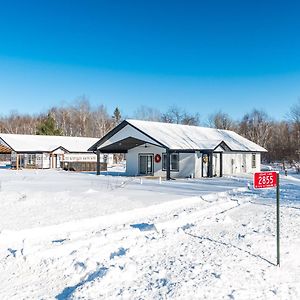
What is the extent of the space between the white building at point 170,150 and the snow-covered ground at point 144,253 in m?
15.5

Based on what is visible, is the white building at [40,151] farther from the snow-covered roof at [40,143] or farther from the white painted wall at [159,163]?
the white painted wall at [159,163]

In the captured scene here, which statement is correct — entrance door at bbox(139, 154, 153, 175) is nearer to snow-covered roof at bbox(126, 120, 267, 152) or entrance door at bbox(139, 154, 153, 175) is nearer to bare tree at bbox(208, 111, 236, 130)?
snow-covered roof at bbox(126, 120, 267, 152)

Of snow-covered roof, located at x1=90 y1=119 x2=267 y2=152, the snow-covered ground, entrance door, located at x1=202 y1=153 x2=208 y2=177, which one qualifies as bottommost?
the snow-covered ground

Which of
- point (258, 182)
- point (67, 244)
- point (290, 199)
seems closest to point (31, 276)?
point (67, 244)

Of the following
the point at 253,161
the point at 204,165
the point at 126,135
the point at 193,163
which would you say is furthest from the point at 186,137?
the point at 253,161

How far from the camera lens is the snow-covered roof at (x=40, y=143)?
44.6 meters

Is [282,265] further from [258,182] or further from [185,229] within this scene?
[185,229]

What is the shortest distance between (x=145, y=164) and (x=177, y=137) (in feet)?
12.5

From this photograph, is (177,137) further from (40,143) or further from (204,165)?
(40,143)

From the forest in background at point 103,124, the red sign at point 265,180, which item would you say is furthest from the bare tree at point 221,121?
the red sign at point 265,180

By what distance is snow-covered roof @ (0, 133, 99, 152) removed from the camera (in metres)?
44.6

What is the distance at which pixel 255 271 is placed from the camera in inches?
234

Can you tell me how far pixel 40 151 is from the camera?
1769 inches

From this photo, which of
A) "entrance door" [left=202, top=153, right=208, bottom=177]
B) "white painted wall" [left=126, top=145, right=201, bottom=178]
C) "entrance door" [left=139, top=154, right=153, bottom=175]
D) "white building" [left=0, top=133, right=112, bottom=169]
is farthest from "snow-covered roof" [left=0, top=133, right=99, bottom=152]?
"entrance door" [left=202, top=153, right=208, bottom=177]
